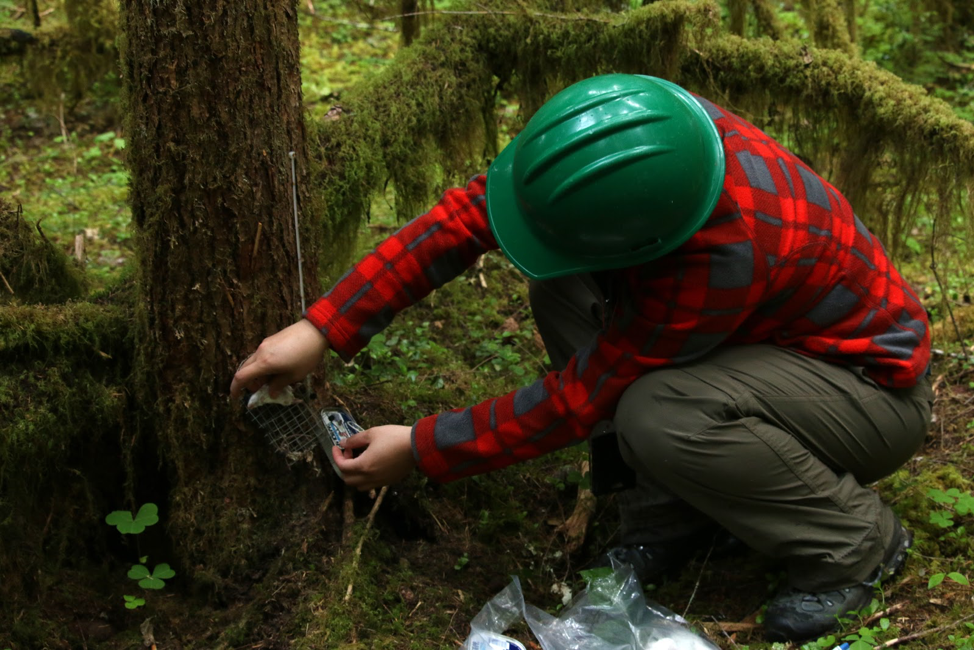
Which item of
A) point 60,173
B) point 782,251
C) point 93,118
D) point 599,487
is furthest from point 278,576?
point 93,118

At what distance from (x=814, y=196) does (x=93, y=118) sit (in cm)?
572

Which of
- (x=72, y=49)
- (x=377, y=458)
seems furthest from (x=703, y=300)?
(x=72, y=49)

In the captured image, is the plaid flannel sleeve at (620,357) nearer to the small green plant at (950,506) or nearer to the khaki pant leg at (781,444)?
the khaki pant leg at (781,444)

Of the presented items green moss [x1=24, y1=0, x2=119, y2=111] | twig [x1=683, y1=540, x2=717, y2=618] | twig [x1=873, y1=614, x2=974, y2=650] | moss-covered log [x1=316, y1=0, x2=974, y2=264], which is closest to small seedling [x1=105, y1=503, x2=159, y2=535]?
moss-covered log [x1=316, y1=0, x2=974, y2=264]

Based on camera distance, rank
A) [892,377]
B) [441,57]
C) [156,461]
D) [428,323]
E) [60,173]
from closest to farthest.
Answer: [892,377], [156,461], [441,57], [428,323], [60,173]

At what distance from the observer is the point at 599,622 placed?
229 cm

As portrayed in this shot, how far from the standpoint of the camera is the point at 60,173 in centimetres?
543

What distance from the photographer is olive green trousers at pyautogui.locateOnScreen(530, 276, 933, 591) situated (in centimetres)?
214

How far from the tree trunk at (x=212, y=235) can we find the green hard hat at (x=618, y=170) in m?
0.72

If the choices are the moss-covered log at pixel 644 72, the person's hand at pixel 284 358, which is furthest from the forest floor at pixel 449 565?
the moss-covered log at pixel 644 72

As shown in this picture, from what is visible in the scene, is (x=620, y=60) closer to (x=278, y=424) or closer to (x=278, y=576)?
(x=278, y=424)

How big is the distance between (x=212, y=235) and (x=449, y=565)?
1.19 m

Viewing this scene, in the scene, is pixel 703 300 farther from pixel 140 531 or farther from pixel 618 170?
pixel 140 531

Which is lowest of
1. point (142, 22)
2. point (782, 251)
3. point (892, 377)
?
point (892, 377)
